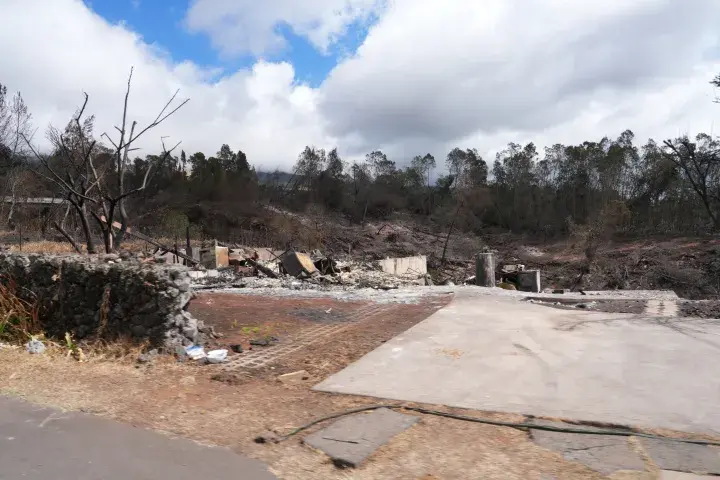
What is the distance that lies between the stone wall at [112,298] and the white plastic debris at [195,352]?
0.19 meters

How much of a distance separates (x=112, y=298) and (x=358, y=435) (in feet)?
16.4

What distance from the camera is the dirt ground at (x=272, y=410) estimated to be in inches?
144

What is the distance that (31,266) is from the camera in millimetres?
8664

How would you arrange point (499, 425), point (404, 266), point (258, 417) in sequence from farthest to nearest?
point (404, 266) → point (258, 417) → point (499, 425)

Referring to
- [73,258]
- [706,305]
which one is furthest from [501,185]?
[73,258]

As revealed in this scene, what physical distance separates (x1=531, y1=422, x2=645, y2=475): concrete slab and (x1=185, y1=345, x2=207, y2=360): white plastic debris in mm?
4454

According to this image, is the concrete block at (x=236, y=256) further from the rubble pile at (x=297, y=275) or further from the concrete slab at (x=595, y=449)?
the concrete slab at (x=595, y=449)

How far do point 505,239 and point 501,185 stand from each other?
9.63 metres

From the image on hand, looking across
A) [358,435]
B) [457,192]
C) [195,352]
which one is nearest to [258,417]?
[358,435]

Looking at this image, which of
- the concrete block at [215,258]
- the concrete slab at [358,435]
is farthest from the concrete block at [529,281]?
the concrete slab at [358,435]

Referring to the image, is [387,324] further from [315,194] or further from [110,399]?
[315,194]

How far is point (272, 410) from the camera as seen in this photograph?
496 cm

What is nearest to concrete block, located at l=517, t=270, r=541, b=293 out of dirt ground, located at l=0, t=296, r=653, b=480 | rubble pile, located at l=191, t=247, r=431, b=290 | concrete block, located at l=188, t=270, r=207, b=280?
rubble pile, located at l=191, t=247, r=431, b=290

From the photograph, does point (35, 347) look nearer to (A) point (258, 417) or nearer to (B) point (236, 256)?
(A) point (258, 417)
